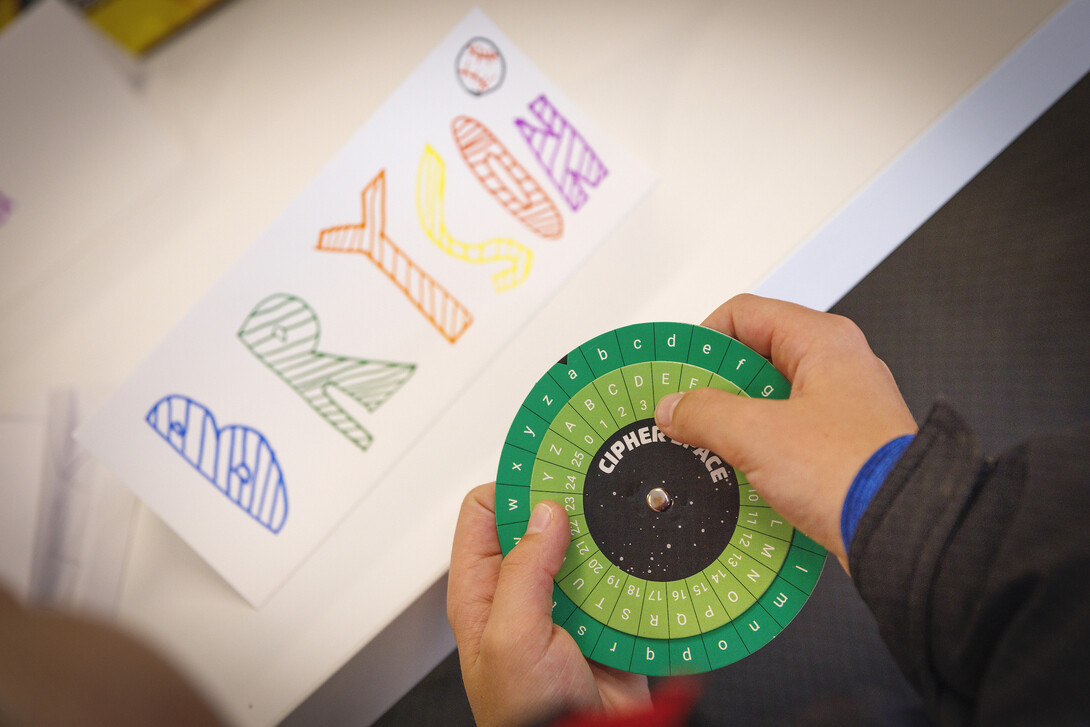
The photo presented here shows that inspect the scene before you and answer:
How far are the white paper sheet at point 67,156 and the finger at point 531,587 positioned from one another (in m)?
0.57

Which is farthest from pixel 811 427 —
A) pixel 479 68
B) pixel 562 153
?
pixel 479 68

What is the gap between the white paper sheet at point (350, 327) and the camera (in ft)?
1.78

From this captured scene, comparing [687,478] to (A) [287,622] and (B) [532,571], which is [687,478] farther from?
(A) [287,622]

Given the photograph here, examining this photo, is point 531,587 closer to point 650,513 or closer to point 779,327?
point 650,513

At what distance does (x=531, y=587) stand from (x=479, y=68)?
1.61 ft

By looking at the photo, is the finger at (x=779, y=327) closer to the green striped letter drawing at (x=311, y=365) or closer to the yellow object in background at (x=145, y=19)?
the green striped letter drawing at (x=311, y=365)

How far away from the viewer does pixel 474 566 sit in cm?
45

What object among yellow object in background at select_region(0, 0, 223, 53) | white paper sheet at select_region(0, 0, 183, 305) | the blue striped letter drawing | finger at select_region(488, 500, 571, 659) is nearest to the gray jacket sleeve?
finger at select_region(488, 500, 571, 659)

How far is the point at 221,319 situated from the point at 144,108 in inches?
11.1

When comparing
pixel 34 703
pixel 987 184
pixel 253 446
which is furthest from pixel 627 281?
pixel 987 184

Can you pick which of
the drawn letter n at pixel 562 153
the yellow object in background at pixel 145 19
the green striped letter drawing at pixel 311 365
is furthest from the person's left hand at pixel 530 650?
the yellow object in background at pixel 145 19

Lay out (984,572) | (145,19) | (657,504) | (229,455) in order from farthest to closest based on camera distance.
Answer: (145,19) → (229,455) → (657,504) → (984,572)

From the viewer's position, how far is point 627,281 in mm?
571

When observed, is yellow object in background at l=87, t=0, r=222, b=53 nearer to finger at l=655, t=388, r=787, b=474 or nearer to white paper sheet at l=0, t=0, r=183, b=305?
white paper sheet at l=0, t=0, r=183, b=305
